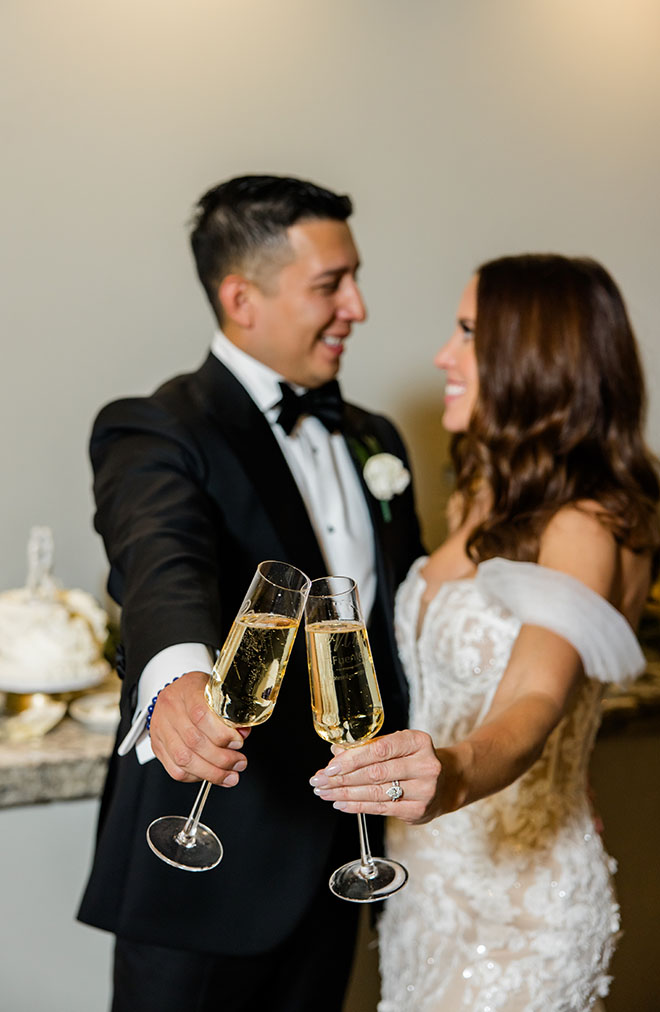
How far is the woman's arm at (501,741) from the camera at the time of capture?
3.95ft

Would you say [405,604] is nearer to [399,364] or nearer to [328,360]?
[328,360]

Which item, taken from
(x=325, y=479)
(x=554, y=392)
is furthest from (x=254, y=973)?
(x=554, y=392)

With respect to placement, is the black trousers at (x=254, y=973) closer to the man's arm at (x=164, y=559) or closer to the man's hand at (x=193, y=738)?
the man's arm at (x=164, y=559)

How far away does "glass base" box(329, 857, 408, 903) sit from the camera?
1.31 m

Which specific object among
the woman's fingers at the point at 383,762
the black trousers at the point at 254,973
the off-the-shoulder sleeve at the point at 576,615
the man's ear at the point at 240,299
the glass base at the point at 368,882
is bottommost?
the black trousers at the point at 254,973

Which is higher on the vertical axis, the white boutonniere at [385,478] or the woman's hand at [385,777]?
the woman's hand at [385,777]

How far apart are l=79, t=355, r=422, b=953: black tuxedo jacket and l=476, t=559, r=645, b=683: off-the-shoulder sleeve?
1.38 feet

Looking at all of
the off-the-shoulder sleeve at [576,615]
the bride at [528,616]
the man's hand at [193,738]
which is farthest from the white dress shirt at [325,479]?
the man's hand at [193,738]

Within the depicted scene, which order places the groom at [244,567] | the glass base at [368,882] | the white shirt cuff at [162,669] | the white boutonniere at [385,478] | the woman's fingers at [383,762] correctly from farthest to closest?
the white boutonniere at [385,478] → the groom at [244,567] → the white shirt cuff at [162,669] → the glass base at [368,882] → the woman's fingers at [383,762]

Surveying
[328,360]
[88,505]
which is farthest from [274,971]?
[88,505]

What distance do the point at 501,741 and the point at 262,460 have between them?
890mm

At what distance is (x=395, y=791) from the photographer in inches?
48.1

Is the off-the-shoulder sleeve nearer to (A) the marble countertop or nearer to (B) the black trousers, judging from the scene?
(B) the black trousers

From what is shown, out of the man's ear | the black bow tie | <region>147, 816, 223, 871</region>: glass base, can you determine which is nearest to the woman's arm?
<region>147, 816, 223, 871</region>: glass base
